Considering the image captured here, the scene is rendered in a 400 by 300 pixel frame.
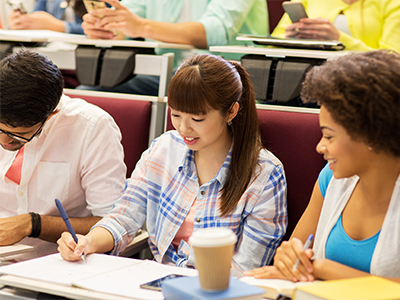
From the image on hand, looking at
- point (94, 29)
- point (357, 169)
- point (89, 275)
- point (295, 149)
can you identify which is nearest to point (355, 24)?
point (295, 149)

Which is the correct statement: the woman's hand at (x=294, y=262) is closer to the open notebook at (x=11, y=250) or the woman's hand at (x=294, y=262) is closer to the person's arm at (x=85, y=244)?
the person's arm at (x=85, y=244)

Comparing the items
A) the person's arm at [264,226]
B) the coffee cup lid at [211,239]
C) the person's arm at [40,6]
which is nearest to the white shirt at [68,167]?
the person's arm at [264,226]

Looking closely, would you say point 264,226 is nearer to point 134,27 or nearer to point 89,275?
point 89,275

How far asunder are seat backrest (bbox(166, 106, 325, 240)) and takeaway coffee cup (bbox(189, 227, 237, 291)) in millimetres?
706

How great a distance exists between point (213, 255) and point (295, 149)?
755 mm

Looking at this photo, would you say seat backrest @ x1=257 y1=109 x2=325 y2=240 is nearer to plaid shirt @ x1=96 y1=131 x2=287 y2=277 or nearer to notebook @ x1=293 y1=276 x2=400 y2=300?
plaid shirt @ x1=96 y1=131 x2=287 y2=277

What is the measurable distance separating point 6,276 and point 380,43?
5.47 ft

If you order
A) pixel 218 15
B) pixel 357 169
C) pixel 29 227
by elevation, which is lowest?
pixel 29 227

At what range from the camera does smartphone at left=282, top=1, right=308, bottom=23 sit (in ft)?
5.81

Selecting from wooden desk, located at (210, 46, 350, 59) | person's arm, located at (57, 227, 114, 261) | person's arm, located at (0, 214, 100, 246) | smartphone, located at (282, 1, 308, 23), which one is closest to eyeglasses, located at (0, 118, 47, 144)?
person's arm, located at (0, 214, 100, 246)

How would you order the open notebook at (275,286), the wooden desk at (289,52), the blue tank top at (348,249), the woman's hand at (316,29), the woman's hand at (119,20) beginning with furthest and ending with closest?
the woman's hand at (119,20) < the woman's hand at (316,29) < the wooden desk at (289,52) < the blue tank top at (348,249) < the open notebook at (275,286)

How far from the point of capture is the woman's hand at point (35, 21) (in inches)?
90.3

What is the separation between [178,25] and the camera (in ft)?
6.59

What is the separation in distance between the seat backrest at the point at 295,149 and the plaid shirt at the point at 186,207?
11 centimetres
